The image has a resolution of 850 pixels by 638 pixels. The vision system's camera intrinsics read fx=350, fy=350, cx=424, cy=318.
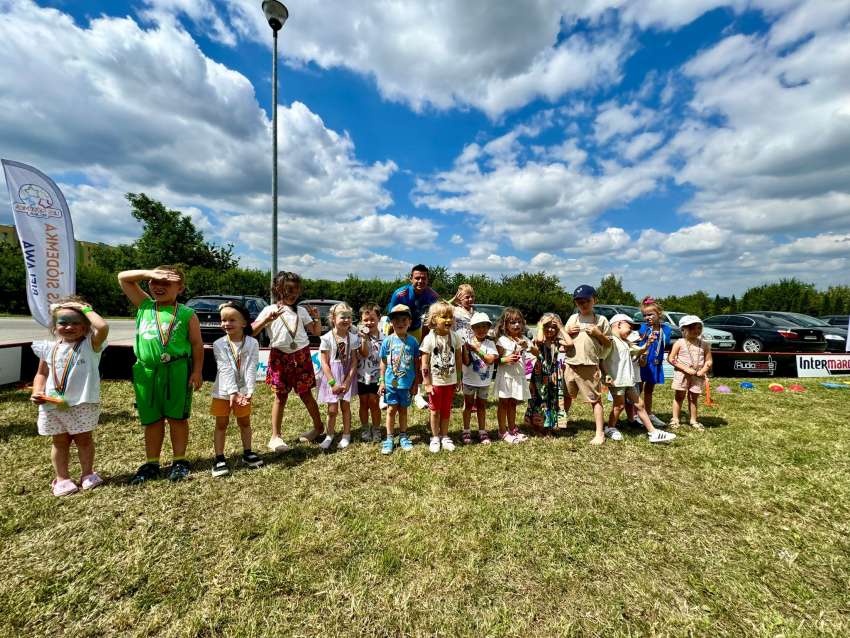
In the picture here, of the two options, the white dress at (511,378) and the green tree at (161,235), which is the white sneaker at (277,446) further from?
the green tree at (161,235)

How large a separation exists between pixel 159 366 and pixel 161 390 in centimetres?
21

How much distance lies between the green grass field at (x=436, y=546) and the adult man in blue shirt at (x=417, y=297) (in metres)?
1.72

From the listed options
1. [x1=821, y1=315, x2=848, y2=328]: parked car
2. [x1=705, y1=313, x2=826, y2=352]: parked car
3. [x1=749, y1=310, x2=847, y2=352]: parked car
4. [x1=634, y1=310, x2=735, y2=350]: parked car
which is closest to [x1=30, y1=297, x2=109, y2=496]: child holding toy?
[x1=634, y1=310, x2=735, y2=350]: parked car

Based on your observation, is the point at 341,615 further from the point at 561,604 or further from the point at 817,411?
the point at 817,411

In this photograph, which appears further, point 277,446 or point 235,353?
point 277,446

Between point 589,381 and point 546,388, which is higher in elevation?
point 589,381

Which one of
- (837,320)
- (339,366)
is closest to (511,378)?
(339,366)

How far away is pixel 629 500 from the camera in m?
2.80

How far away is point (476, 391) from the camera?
4117mm

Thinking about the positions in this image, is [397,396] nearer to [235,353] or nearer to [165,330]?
[235,353]

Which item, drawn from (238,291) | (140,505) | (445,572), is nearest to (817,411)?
(445,572)

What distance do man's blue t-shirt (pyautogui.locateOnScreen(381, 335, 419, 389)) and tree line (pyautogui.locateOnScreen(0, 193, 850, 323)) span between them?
61.6 feet

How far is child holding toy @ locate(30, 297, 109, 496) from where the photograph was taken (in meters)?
2.75

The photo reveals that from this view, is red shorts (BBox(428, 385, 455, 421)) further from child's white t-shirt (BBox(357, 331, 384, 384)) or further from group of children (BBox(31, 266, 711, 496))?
child's white t-shirt (BBox(357, 331, 384, 384))
